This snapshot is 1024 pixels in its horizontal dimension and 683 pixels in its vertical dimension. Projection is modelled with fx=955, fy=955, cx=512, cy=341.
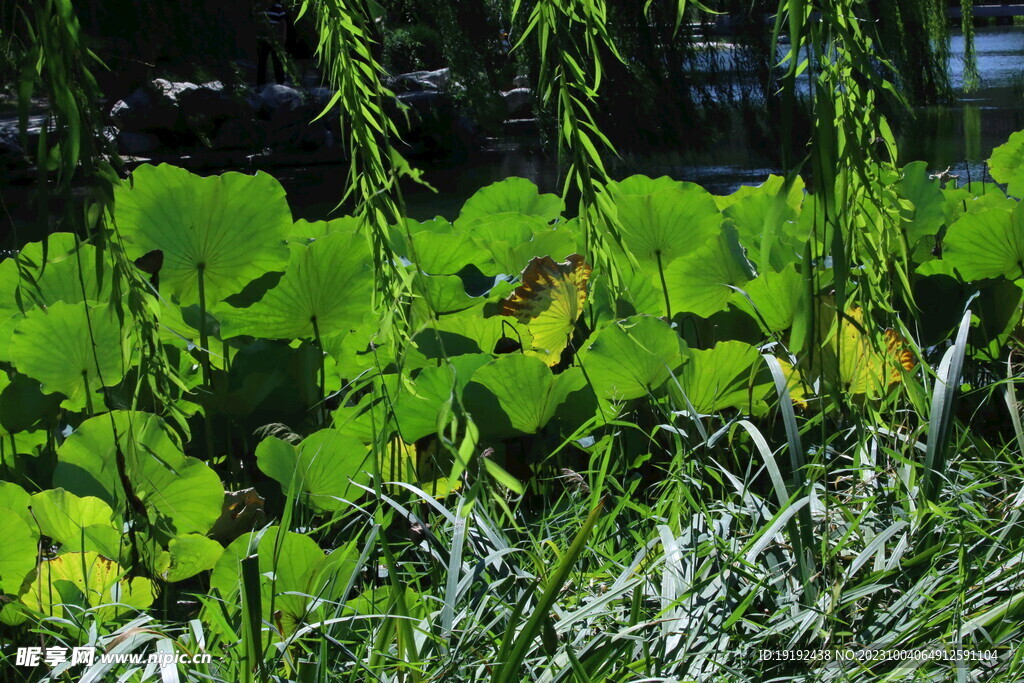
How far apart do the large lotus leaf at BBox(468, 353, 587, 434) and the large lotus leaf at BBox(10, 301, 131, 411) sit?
292 mm

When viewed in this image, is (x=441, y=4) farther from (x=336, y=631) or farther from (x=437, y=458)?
(x=336, y=631)

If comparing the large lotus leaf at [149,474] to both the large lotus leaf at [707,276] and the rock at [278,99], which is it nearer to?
the large lotus leaf at [707,276]

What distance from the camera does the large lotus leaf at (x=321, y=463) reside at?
73 cm

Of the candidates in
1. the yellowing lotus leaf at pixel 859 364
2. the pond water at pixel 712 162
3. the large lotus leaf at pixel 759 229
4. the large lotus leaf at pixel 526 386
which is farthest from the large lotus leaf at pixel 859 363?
the pond water at pixel 712 162

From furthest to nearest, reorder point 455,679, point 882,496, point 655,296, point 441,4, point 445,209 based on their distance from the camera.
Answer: point 445,209, point 441,4, point 655,296, point 882,496, point 455,679

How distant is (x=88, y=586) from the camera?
65 centimetres

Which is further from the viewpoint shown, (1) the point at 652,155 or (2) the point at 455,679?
(1) the point at 652,155

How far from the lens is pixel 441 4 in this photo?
118 inches

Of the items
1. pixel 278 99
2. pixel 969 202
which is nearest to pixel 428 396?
pixel 969 202

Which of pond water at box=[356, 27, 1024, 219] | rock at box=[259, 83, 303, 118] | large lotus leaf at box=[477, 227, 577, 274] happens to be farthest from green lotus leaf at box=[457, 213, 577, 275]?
rock at box=[259, 83, 303, 118]

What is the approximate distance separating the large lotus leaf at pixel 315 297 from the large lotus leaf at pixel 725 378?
28cm

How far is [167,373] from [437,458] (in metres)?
0.24

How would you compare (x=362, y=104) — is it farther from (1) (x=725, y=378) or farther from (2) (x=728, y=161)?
(2) (x=728, y=161)

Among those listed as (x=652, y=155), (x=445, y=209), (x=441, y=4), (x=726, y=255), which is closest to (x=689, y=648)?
(x=726, y=255)
